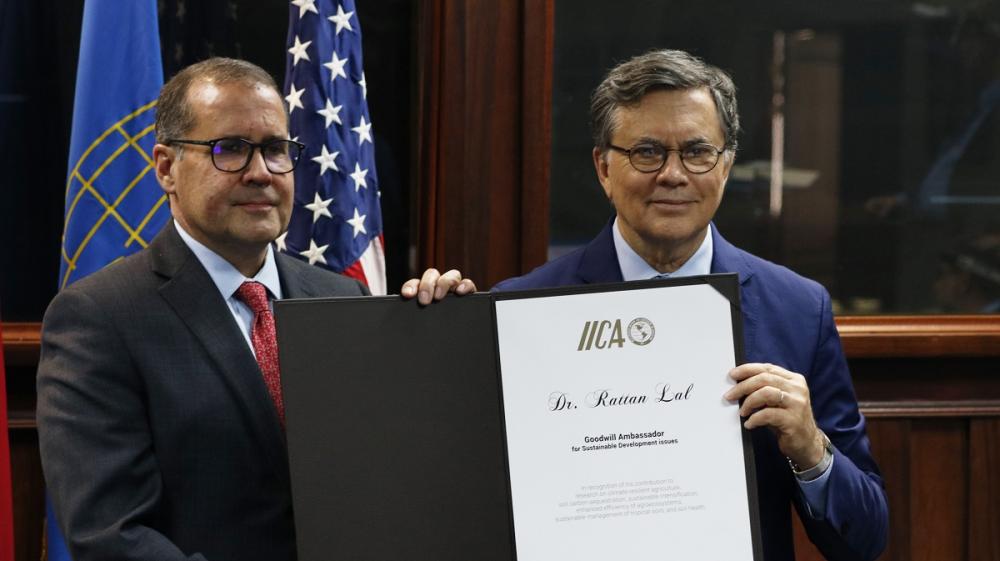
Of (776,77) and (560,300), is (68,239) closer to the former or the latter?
(560,300)

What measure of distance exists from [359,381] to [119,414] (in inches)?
13.7

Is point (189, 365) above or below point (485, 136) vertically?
below

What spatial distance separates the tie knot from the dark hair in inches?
10.1

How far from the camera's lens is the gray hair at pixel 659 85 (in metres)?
1.78

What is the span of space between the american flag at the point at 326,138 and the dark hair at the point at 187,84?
856 millimetres

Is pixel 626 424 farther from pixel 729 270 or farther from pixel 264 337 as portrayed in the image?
pixel 264 337

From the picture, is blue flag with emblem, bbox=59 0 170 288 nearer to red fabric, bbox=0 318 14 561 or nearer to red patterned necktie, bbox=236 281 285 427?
red fabric, bbox=0 318 14 561

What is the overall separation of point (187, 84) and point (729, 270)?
93 centimetres

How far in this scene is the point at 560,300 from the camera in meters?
1.64

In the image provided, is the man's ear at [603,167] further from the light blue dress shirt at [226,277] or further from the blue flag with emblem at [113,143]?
the blue flag with emblem at [113,143]

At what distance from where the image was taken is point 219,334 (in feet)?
5.55

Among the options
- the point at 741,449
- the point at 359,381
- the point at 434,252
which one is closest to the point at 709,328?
the point at 741,449

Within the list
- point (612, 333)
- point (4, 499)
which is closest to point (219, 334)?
point (612, 333)

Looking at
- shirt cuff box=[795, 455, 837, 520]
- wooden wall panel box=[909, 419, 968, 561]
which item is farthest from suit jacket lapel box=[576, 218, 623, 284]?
wooden wall panel box=[909, 419, 968, 561]
